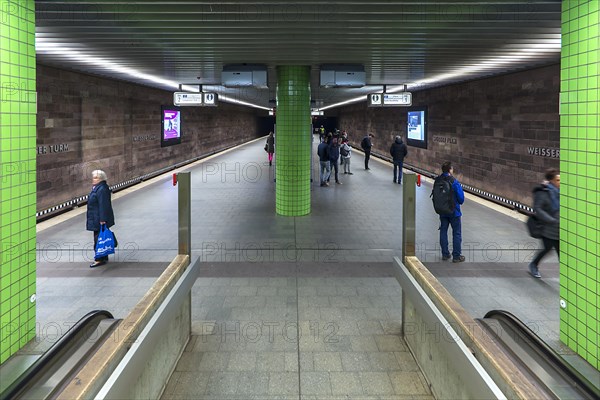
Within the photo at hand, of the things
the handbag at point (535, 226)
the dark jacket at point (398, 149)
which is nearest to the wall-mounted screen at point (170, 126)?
the dark jacket at point (398, 149)

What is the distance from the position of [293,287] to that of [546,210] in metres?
3.14

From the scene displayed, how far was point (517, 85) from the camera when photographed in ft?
32.3

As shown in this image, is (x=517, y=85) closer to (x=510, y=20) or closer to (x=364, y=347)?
(x=510, y=20)

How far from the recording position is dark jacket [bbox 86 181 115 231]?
5.81 m

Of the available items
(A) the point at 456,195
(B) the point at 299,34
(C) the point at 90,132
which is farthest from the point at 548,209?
(C) the point at 90,132

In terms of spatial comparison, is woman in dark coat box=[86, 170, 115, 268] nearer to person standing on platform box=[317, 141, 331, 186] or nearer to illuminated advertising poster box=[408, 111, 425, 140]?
person standing on platform box=[317, 141, 331, 186]

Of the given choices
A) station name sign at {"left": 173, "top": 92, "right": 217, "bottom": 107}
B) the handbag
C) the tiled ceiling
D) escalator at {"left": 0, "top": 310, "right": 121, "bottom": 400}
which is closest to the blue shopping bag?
escalator at {"left": 0, "top": 310, "right": 121, "bottom": 400}

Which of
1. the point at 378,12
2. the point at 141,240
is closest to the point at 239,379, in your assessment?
the point at 378,12

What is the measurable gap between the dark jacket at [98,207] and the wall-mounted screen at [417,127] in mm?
12618

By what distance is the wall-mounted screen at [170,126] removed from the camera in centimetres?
1617

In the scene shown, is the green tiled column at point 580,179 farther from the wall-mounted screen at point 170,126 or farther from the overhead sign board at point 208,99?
the wall-mounted screen at point 170,126

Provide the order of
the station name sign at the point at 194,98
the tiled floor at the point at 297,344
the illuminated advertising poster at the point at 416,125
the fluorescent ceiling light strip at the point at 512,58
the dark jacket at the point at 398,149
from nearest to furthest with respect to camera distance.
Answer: the tiled floor at the point at 297,344 < the fluorescent ceiling light strip at the point at 512,58 < the station name sign at the point at 194,98 < the dark jacket at the point at 398,149 < the illuminated advertising poster at the point at 416,125

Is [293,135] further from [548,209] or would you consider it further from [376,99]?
[548,209]

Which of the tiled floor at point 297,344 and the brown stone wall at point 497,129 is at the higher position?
the brown stone wall at point 497,129
